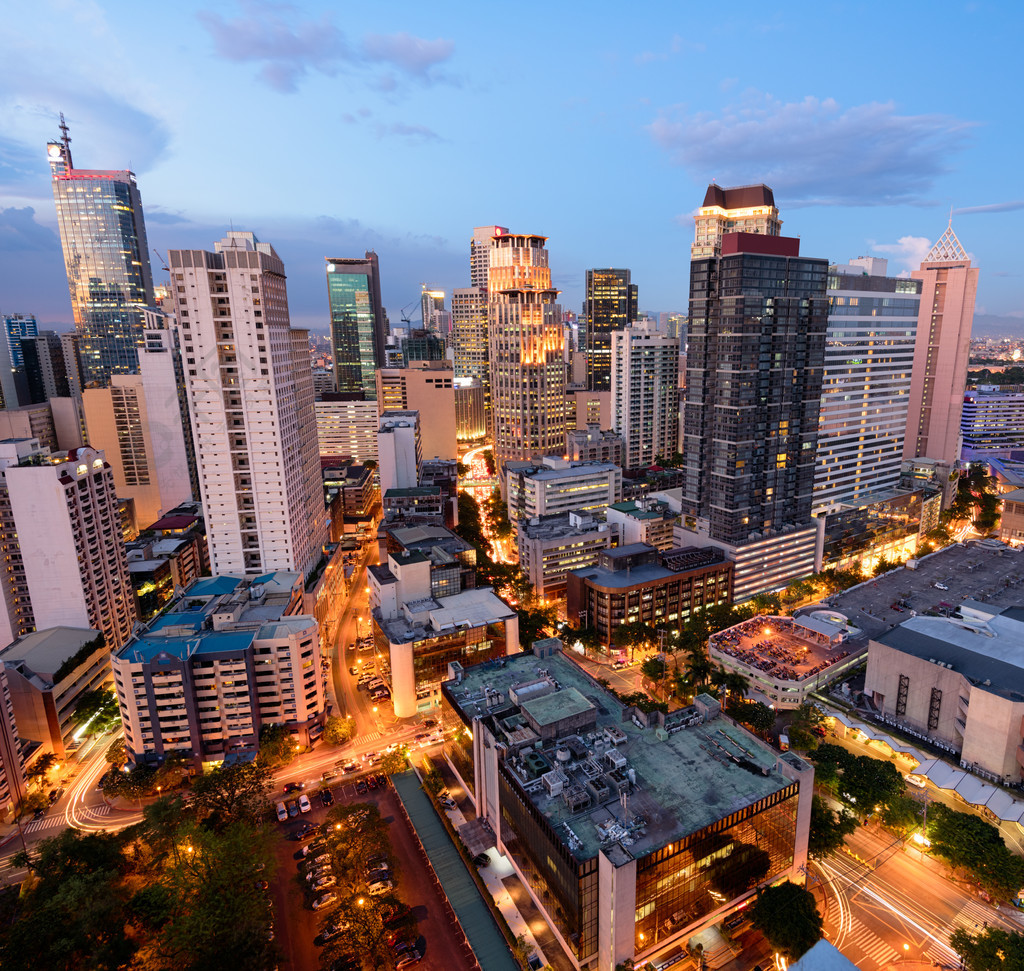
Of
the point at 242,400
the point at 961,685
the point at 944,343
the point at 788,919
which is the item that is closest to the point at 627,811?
the point at 788,919

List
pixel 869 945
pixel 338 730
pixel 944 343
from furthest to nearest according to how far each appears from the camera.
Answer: pixel 944 343 → pixel 338 730 → pixel 869 945

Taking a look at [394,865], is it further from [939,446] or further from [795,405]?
[939,446]

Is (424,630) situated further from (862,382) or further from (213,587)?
(862,382)

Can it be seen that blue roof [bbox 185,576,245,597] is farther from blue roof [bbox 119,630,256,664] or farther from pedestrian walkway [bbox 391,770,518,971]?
pedestrian walkway [bbox 391,770,518,971]

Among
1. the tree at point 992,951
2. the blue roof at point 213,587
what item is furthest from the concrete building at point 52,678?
the tree at point 992,951

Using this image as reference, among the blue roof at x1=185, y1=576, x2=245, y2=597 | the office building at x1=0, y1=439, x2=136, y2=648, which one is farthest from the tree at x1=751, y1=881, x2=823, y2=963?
the office building at x1=0, y1=439, x2=136, y2=648

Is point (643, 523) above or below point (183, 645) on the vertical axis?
above

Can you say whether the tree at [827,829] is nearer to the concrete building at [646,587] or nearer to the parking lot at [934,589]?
the concrete building at [646,587]
